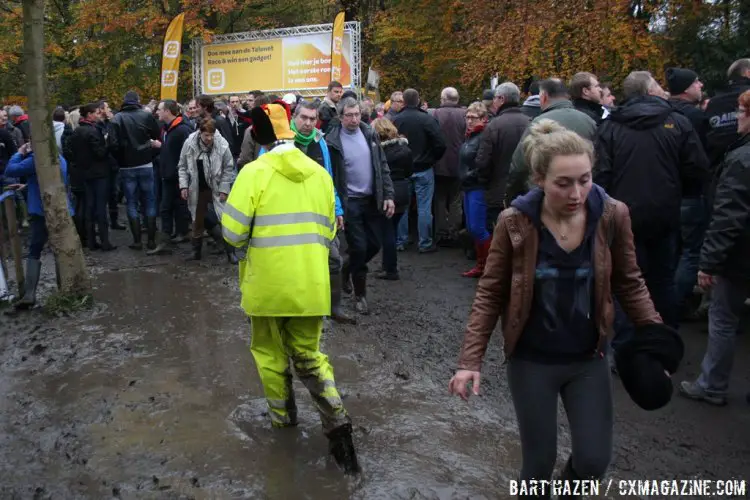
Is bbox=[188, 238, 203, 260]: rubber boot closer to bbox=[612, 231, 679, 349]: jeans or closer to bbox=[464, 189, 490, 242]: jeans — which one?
bbox=[464, 189, 490, 242]: jeans

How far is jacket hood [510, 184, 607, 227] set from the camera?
322cm

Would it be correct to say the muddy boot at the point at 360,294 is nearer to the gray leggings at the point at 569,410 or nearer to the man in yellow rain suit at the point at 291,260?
the man in yellow rain suit at the point at 291,260

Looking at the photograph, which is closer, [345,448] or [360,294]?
[345,448]

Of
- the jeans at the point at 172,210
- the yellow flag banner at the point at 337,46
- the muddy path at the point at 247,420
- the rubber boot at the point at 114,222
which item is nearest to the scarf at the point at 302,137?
the muddy path at the point at 247,420

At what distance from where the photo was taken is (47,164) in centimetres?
768

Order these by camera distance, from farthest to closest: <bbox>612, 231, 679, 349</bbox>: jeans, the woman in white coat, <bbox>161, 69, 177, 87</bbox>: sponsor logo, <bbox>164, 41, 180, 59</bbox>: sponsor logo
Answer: <bbox>164, 41, 180, 59</bbox>: sponsor logo, <bbox>161, 69, 177, 87</bbox>: sponsor logo, the woman in white coat, <bbox>612, 231, 679, 349</bbox>: jeans

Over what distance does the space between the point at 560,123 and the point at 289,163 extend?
2516mm

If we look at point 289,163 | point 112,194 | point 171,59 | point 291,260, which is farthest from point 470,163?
point 171,59

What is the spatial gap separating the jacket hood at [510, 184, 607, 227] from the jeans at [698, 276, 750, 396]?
2.56 metres

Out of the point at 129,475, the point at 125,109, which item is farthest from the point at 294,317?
the point at 125,109

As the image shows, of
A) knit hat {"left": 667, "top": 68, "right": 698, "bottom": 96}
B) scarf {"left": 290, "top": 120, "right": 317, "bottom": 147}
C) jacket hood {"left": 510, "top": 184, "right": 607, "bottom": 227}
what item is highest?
knit hat {"left": 667, "top": 68, "right": 698, "bottom": 96}

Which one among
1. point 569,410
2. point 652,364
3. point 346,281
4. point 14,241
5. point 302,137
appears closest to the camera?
point 652,364

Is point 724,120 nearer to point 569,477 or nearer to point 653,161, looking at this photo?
point 653,161

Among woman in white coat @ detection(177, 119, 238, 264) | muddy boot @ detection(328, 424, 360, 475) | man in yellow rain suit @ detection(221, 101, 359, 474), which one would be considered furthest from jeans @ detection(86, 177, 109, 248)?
muddy boot @ detection(328, 424, 360, 475)
